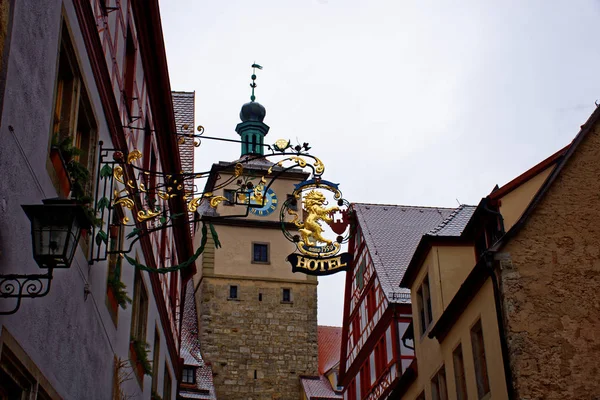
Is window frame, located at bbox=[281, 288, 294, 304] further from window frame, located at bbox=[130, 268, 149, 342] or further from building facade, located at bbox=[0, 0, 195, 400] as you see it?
window frame, located at bbox=[130, 268, 149, 342]

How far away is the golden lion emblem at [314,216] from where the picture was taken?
42.0 feet

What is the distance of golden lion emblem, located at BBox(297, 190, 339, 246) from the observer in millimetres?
12805

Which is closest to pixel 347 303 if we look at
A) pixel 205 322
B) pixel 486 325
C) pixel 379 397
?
pixel 379 397

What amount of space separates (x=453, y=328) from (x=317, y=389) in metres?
29.2

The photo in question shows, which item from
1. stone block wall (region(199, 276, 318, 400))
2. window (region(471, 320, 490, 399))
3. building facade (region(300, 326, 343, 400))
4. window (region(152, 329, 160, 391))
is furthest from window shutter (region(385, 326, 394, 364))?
stone block wall (region(199, 276, 318, 400))

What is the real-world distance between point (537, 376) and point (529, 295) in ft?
4.17

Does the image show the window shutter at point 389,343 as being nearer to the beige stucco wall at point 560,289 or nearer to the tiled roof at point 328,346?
the beige stucco wall at point 560,289

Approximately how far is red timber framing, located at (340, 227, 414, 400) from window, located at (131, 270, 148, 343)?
7.90 m

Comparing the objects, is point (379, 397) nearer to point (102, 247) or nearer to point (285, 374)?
point (102, 247)

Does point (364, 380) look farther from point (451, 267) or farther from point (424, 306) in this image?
point (451, 267)

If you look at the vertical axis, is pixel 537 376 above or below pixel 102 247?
below

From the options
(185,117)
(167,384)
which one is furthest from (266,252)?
(167,384)

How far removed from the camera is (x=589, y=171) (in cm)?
1499

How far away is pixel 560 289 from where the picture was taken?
1430cm
